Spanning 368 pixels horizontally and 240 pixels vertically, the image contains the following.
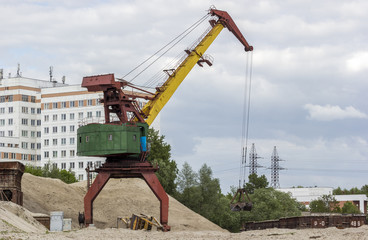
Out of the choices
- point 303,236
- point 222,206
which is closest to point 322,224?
point 303,236

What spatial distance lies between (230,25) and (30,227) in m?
33.5

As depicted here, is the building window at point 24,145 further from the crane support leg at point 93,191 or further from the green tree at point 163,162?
the crane support leg at point 93,191

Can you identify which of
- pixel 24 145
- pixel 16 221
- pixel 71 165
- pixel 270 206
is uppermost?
pixel 24 145

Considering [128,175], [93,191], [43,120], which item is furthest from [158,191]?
[43,120]

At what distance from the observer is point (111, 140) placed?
58969mm

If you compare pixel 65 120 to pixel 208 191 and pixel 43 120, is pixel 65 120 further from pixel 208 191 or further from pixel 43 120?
pixel 208 191

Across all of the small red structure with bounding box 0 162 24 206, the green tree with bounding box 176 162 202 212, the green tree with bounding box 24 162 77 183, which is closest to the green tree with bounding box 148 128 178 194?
the green tree with bounding box 176 162 202 212

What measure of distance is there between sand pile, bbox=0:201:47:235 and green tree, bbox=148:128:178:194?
40.0 m

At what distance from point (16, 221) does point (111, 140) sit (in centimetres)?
1500

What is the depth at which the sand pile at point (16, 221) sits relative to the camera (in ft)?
137

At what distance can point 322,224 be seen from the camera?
193ft

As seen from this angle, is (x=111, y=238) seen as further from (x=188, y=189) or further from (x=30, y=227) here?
(x=188, y=189)

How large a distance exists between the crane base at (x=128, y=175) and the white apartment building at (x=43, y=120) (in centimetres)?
6320

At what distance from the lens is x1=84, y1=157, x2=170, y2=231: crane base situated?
6038 cm
